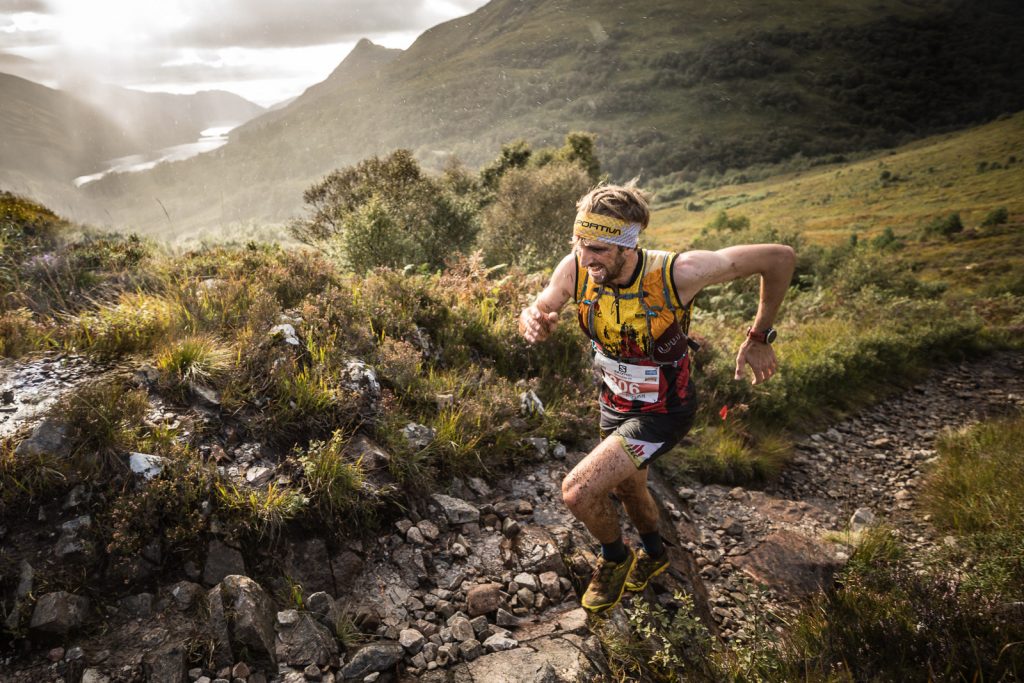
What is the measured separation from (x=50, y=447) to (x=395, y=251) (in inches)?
396

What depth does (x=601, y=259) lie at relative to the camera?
10.2 feet

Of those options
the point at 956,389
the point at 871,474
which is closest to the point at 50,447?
the point at 871,474

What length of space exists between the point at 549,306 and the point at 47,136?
223ft

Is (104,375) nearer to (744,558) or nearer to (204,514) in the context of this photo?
(204,514)

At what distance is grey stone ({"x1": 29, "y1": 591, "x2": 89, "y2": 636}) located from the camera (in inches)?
94.9

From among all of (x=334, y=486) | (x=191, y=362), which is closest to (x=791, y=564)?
(x=334, y=486)

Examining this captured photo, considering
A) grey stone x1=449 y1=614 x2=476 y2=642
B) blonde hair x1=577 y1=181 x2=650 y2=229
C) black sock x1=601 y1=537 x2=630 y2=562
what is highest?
blonde hair x1=577 y1=181 x2=650 y2=229

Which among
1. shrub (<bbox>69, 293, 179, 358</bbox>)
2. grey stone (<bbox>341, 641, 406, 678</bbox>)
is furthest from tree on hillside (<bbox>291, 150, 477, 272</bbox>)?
grey stone (<bbox>341, 641, 406, 678</bbox>)

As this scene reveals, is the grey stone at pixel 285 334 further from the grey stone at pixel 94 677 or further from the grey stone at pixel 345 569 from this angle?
the grey stone at pixel 94 677

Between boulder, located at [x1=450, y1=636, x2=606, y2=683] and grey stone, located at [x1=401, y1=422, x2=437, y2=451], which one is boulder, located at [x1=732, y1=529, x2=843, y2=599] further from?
grey stone, located at [x1=401, y1=422, x2=437, y2=451]

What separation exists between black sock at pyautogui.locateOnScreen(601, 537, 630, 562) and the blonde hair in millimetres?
2180

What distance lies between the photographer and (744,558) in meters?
4.43

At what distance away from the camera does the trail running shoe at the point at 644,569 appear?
3508mm

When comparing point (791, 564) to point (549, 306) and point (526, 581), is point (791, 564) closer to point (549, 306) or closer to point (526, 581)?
point (526, 581)
